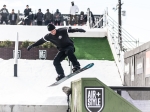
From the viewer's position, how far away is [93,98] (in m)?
4.84

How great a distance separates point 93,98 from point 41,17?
19.3 m

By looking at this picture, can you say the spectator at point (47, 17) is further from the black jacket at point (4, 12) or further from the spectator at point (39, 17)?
the black jacket at point (4, 12)

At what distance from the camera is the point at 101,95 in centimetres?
485

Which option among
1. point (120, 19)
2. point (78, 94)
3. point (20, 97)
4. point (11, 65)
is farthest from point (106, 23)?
point (78, 94)

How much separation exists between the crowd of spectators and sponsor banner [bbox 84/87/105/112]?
61.8 feet

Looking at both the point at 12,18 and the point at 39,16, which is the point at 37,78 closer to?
the point at 39,16

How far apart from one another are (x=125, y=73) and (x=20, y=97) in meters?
4.18

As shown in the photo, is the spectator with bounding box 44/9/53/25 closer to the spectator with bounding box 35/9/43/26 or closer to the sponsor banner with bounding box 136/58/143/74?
the spectator with bounding box 35/9/43/26

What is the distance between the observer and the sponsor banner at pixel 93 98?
4824mm

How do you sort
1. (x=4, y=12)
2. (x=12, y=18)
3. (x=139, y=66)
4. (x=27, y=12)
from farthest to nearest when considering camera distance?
(x=12, y=18), (x=4, y=12), (x=27, y=12), (x=139, y=66)

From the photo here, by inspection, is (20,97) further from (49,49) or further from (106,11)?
(106,11)

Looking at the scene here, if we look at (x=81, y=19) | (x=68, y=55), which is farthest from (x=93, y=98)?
(x=81, y=19)

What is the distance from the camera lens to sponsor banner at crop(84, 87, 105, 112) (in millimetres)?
4824

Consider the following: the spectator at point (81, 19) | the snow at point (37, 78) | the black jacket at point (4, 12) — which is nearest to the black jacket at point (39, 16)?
the black jacket at point (4, 12)
